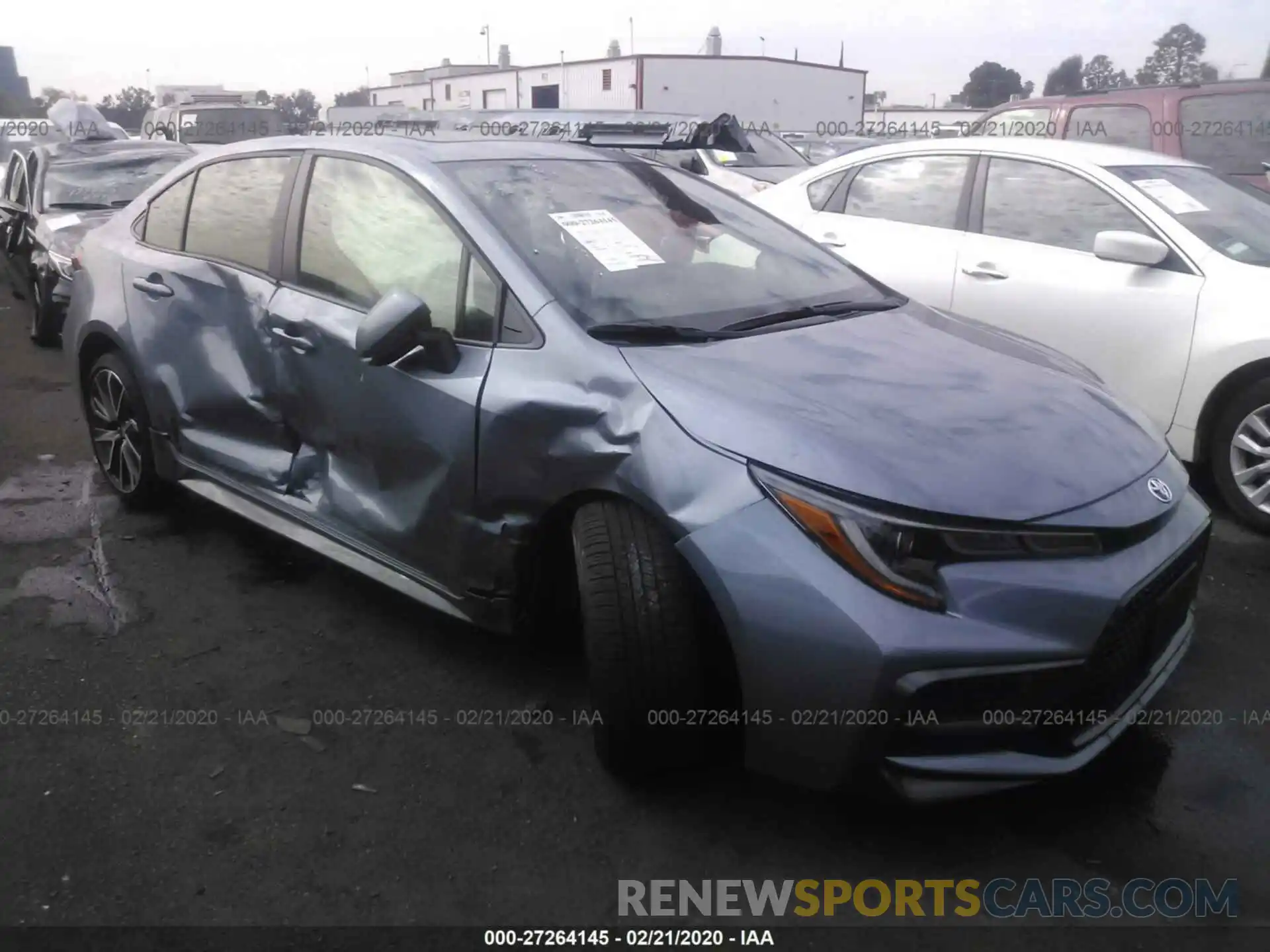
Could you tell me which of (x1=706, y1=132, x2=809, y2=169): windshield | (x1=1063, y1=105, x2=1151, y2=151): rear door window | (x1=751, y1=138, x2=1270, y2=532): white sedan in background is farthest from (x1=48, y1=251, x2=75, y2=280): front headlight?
(x1=706, y1=132, x2=809, y2=169): windshield

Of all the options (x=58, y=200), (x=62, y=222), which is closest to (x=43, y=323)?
(x=62, y=222)

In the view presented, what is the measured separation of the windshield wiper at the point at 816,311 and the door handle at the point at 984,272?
5.51 ft

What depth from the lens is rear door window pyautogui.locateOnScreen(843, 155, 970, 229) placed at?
17.9ft

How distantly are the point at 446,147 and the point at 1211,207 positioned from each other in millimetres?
3563

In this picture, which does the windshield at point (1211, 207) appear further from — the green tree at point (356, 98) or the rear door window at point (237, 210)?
the green tree at point (356, 98)

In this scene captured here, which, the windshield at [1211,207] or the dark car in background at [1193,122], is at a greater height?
the dark car in background at [1193,122]

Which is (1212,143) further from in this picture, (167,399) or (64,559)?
(64,559)

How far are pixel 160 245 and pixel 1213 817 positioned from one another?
4.06 meters

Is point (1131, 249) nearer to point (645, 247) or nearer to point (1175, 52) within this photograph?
point (645, 247)

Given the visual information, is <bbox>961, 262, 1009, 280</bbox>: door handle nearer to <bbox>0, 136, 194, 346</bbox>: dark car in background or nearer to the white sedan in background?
the white sedan in background

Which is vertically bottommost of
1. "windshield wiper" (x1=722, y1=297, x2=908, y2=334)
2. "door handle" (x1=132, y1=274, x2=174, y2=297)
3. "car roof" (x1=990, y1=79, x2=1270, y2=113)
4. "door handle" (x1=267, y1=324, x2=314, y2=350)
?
"door handle" (x1=267, y1=324, x2=314, y2=350)

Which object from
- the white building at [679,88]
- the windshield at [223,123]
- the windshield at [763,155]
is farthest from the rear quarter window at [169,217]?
the white building at [679,88]

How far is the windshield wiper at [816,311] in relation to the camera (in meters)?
3.03

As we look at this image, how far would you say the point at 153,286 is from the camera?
13.6ft
